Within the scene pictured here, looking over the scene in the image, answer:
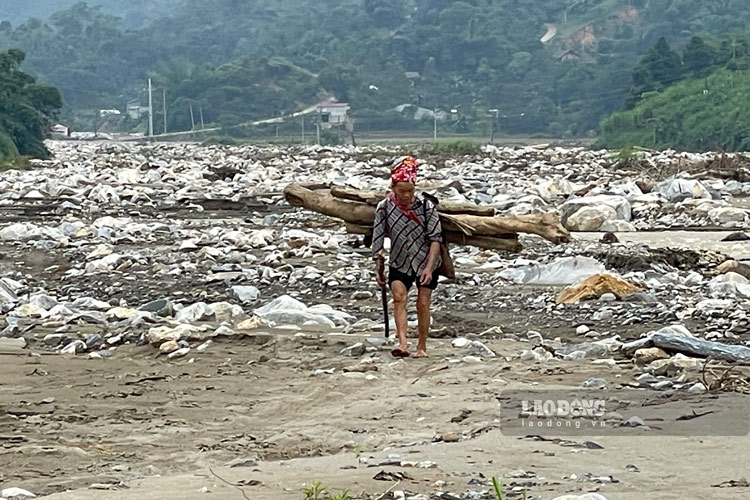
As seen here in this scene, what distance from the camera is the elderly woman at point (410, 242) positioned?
634 cm

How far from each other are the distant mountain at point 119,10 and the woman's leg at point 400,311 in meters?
174

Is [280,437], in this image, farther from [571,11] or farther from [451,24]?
[571,11]

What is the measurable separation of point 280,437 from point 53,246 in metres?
7.98

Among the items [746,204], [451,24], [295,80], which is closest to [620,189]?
[746,204]

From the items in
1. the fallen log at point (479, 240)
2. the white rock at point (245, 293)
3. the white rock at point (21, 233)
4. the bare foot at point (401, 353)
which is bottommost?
the white rock at point (21, 233)

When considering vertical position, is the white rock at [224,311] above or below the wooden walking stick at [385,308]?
below

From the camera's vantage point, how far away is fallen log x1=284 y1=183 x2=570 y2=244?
731 centimetres

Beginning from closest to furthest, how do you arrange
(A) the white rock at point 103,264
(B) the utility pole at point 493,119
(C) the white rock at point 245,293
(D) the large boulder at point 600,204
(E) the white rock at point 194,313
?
(E) the white rock at point 194,313
(C) the white rock at point 245,293
(A) the white rock at point 103,264
(D) the large boulder at point 600,204
(B) the utility pole at point 493,119

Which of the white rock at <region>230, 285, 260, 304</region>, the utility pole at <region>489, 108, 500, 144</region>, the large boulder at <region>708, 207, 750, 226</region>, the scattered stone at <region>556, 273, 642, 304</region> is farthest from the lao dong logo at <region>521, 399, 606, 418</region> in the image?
the utility pole at <region>489, 108, 500, 144</region>

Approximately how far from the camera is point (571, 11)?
99.9 m

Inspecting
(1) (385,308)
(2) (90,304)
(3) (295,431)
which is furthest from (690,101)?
(3) (295,431)

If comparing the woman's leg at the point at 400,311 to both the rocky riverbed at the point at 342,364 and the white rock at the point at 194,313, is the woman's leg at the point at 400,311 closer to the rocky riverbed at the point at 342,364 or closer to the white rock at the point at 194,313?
the rocky riverbed at the point at 342,364

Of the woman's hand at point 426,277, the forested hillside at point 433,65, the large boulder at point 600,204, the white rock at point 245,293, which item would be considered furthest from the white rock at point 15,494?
the forested hillside at point 433,65

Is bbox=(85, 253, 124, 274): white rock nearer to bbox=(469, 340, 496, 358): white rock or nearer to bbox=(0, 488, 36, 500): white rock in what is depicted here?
bbox=(469, 340, 496, 358): white rock
